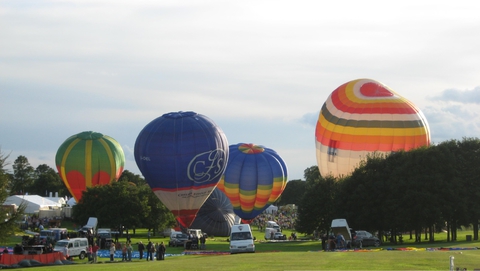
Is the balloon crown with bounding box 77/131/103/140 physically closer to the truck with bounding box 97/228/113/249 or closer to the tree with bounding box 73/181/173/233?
the tree with bounding box 73/181/173/233

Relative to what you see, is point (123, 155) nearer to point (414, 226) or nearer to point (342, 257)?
point (414, 226)

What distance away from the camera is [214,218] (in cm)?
8288

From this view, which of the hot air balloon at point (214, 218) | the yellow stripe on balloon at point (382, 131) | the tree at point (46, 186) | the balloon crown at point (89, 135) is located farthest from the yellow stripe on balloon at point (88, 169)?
the tree at point (46, 186)

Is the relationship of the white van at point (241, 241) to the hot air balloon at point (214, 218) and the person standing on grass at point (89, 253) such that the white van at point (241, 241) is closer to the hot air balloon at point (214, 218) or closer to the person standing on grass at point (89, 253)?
the person standing on grass at point (89, 253)

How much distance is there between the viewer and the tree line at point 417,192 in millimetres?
58094

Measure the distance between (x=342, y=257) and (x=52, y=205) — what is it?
80085 mm

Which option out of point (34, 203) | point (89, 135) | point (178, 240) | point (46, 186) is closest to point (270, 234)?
point (178, 240)

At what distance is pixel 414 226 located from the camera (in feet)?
192

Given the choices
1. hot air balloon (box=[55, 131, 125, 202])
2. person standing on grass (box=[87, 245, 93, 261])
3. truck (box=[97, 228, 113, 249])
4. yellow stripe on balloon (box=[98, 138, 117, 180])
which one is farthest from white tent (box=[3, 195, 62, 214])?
person standing on grass (box=[87, 245, 93, 261])

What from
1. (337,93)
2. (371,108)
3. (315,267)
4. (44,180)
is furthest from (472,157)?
(44,180)

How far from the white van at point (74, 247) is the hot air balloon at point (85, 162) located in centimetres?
4515

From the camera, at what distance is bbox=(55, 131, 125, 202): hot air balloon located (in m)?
95.6

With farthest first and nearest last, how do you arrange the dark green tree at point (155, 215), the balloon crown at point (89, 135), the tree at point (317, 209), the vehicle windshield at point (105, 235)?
the balloon crown at point (89, 135)
the dark green tree at point (155, 215)
the tree at point (317, 209)
the vehicle windshield at point (105, 235)

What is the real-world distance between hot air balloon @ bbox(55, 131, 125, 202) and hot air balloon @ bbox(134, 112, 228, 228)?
27.1m
